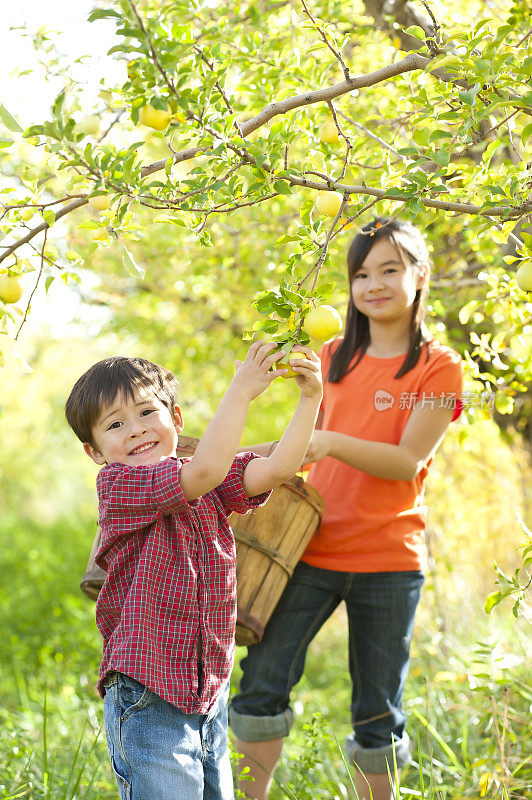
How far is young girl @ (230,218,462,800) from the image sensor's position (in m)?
→ 2.21

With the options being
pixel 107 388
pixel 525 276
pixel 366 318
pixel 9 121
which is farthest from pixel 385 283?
pixel 9 121

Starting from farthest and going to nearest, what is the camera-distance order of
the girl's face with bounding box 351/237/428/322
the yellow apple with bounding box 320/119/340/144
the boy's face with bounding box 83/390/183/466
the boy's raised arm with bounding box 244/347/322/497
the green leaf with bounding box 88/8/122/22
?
the girl's face with bounding box 351/237/428/322
the yellow apple with bounding box 320/119/340/144
the boy's face with bounding box 83/390/183/466
the boy's raised arm with bounding box 244/347/322/497
the green leaf with bounding box 88/8/122/22

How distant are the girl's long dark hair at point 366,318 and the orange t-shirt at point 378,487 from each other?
0.05 m

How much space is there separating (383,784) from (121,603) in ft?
3.47

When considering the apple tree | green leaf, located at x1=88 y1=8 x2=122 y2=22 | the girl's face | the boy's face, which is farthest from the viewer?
the girl's face

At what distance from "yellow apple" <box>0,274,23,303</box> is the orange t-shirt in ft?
3.39

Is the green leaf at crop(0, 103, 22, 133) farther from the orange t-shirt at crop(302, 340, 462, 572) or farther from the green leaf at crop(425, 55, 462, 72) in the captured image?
the orange t-shirt at crop(302, 340, 462, 572)

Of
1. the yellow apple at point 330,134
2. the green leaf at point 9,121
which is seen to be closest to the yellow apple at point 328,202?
the yellow apple at point 330,134

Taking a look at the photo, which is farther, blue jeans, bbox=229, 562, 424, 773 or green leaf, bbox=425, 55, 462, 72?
blue jeans, bbox=229, 562, 424, 773

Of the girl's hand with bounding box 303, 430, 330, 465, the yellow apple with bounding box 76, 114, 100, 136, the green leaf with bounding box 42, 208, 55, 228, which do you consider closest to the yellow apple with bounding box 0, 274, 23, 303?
the green leaf with bounding box 42, 208, 55, 228

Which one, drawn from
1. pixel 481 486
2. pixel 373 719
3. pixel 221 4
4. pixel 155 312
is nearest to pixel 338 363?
pixel 373 719

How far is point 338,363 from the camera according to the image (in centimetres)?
246

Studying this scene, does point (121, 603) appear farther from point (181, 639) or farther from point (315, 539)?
point (315, 539)

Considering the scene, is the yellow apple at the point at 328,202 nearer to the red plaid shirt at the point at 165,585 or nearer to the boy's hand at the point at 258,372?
the boy's hand at the point at 258,372
